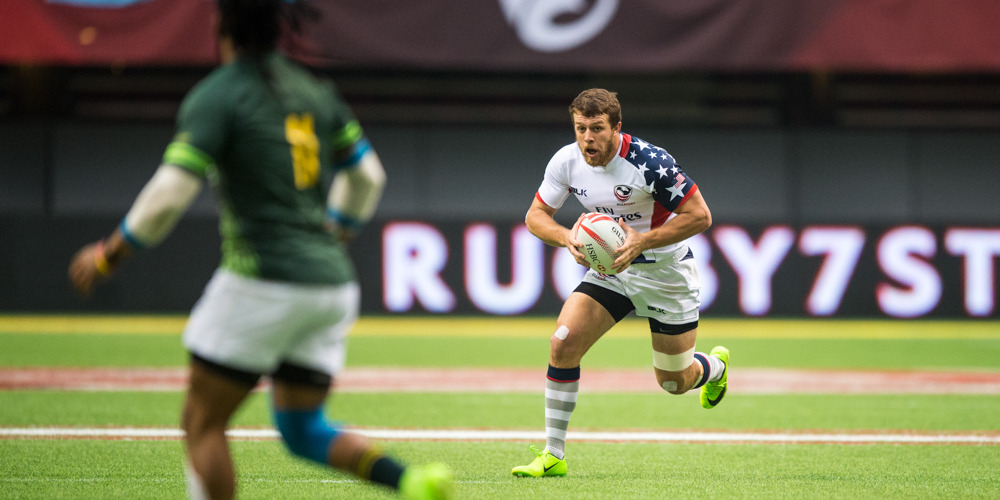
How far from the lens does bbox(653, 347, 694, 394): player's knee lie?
615 centimetres

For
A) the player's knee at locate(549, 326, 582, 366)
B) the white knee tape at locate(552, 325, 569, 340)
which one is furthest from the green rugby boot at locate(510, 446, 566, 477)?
the white knee tape at locate(552, 325, 569, 340)

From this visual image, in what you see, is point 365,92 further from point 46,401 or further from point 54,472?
point 54,472

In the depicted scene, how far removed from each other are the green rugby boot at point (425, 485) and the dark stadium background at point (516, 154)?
44.1ft

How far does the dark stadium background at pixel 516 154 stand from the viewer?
17.3 metres

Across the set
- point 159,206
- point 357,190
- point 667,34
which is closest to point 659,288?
point 357,190

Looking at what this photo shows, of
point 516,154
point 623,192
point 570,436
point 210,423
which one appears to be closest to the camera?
point 210,423

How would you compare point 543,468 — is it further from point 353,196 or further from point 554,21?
point 554,21

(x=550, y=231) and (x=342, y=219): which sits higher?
(x=342, y=219)

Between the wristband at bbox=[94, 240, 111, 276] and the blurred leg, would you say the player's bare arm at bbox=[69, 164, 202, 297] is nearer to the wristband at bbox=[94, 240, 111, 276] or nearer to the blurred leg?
the wristband at bbox=[94, 240, 111, 276]

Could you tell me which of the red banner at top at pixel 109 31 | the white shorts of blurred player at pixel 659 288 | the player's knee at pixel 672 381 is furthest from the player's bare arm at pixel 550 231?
the red banner at top at pixel 109 31

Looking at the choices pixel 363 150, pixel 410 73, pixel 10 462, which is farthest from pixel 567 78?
pixel 363 150

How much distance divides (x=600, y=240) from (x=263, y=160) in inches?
106

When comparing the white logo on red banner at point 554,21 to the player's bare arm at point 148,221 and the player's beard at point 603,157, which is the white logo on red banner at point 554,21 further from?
the player's bare arm at point 148,221

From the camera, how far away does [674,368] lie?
6.17 meters
